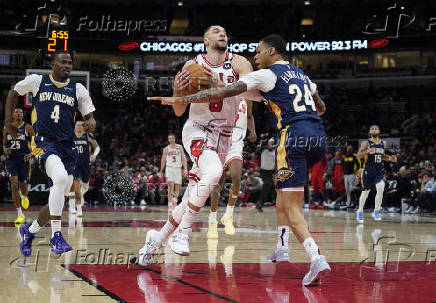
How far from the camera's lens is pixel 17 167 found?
11766mm

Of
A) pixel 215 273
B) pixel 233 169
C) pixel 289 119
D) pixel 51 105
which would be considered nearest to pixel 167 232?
pixel 215 273

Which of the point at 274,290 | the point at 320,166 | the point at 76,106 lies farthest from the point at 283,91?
the point at 320,166

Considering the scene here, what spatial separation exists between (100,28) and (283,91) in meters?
35.2

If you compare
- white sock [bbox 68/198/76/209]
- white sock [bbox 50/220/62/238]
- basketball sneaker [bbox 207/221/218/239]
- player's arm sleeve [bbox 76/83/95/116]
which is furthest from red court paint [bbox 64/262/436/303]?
white sock [bbox 68/198/76/209]

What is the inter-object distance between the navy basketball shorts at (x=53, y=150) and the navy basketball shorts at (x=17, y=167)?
212 inches

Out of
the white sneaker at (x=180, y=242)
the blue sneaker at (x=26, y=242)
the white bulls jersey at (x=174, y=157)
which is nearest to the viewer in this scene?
the white sneaker at (x=180, y=242)

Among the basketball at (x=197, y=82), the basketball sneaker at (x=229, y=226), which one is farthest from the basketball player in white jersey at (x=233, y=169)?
the basketball at (x=197, y=82)

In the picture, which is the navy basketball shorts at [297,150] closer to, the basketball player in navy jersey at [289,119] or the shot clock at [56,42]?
the basketball player in navy jersey at [289,119]

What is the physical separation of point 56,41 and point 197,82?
11.3 meters

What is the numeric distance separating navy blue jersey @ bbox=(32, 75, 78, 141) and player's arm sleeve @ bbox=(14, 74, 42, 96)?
4 centimetres

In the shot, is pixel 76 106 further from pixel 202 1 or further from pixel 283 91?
pixel 202 1

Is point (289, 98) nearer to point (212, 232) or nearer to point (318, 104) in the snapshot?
point (318, 104)

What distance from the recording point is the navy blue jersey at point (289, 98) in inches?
203

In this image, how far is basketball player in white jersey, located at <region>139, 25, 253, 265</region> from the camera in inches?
220
